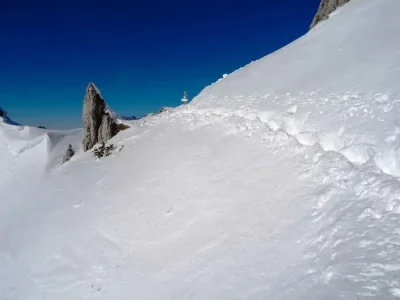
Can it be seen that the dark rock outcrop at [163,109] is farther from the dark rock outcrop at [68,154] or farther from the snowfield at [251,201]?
the dark rock outcrop at [68,154]

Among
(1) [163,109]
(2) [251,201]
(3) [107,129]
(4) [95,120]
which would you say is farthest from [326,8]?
(2) [251,201]

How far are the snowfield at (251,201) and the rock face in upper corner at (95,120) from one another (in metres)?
3.62

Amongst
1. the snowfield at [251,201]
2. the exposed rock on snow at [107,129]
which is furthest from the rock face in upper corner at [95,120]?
the snowfield at [251,201]

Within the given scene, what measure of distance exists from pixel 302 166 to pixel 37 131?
33.7 metres

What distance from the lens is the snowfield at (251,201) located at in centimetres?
549

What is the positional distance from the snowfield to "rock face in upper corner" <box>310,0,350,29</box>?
683 centimetres

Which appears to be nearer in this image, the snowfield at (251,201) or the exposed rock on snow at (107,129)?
the snowfield at (251,201)

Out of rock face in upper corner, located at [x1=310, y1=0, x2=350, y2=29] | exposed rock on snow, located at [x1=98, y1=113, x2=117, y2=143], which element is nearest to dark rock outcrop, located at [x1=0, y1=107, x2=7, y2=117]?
exposed rock on snow, located at [x1=98, y1=113, x2=117, y2=143]

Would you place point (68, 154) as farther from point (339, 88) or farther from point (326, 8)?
point (326, 8)

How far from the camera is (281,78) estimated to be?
1619cm

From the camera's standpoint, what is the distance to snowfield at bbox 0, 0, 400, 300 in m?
5.49

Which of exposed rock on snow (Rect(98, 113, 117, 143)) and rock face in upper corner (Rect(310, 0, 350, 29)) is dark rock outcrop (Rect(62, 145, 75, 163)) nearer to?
exposed rock on snow (Rect(98, 113, 117, 143))

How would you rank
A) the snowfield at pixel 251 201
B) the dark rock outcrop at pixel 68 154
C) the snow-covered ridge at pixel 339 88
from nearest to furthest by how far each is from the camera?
the snowfield at pixel 251 201, the snow-covered ridge at pixel 339 88, the dark rock outcrop at pixel 68 154

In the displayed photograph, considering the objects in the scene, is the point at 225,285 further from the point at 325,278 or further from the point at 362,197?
the point at 362,197
